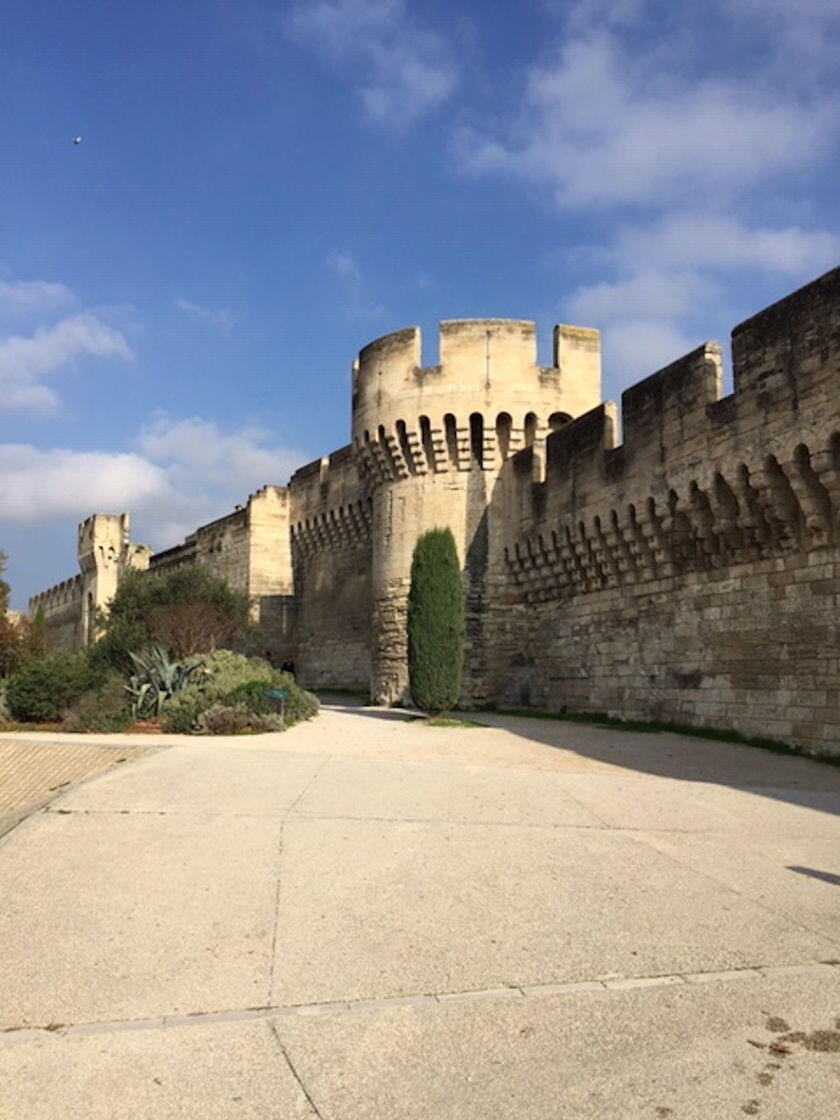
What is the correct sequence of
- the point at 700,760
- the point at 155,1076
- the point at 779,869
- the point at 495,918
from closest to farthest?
the point at 155,1076 < the point at 495,918 < the point at 779,869 < the point at 700,760

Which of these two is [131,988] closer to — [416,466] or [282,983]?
[282,983]

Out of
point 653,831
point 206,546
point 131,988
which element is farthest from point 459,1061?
point 206,546

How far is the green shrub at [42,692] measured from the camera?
1592 centimetres

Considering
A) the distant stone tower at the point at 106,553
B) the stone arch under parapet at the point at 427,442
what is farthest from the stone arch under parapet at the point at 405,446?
the distant stone tower at the point at 106,553

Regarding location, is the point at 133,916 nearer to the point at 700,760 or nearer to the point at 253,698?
the point at 700,760

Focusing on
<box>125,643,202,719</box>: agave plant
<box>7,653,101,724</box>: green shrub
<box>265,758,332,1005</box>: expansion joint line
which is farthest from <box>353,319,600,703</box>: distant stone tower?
<box>265,758,332,1005</box>: expansion joint line

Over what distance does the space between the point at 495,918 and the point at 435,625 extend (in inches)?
459

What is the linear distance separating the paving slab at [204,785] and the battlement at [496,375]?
36.6 ft

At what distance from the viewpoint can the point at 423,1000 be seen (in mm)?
3641

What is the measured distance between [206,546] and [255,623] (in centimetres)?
611

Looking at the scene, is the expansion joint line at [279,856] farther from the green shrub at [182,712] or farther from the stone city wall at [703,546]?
the stone city wall at [703,546]

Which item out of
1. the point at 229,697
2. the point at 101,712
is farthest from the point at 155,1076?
the point at 101,712

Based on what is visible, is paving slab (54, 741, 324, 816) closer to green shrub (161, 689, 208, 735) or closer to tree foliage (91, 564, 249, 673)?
green shrub (161, 689, 208, 735)

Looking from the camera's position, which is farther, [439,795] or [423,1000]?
[439,795]
